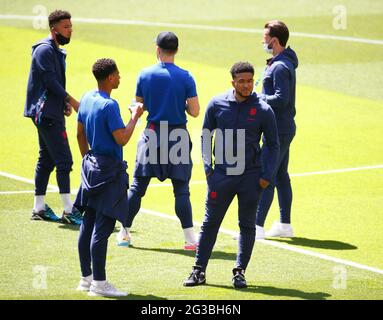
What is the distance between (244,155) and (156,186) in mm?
5303

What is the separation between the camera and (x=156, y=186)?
16656 millimetres

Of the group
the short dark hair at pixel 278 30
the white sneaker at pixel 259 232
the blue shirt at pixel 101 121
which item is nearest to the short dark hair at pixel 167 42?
the short dark hair at pixel 278 30

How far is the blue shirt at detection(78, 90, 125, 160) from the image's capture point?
1095 cm

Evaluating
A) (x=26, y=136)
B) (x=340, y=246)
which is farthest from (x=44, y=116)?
(x=26, y=136)

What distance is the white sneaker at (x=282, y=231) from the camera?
1401 cm

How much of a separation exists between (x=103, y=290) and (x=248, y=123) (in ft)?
7.48

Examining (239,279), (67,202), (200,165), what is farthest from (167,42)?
(200,165)

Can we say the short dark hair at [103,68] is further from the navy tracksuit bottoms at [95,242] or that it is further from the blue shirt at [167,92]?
the blue shirt at [167,92]

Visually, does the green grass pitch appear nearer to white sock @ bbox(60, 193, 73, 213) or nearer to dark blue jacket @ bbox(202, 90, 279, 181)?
white sock @ bbox(60, 193, 73, 213)

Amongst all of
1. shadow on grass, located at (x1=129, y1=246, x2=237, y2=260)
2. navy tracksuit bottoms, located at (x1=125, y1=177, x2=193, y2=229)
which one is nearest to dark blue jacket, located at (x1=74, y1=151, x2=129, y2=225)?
navy tracksuit bottoms, located at (x1=125, y1=177, x2=193, y2=229)

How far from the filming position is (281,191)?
46.4ft
